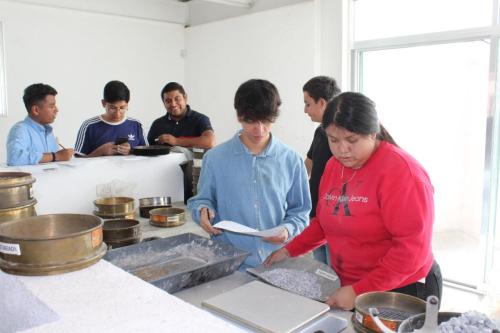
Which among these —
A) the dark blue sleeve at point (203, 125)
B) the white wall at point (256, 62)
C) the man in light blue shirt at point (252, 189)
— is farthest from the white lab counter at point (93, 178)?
the white wall at point (256, 62)

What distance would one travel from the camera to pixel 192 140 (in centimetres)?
316

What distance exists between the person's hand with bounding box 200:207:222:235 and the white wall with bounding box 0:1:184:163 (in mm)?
3573

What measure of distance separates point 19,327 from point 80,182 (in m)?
1.71

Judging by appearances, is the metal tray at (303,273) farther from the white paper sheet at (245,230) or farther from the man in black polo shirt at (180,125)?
the man in black polo shirt at (180,125)

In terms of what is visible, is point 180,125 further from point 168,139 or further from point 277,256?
point 277,256

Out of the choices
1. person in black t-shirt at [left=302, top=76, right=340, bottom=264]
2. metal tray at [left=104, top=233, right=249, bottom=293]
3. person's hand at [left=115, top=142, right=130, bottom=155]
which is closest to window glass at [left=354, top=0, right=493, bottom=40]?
person in black t-shirt at [left=302, top=76, right=340, bottom=264]

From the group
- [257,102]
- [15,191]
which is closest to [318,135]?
[257,102]

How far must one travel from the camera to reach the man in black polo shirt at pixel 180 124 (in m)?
3.19

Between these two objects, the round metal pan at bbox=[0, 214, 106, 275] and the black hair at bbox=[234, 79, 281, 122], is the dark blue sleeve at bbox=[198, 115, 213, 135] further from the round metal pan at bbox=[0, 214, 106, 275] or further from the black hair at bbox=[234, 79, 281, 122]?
the round metal pan at bbox=[0, 214, 106, 275]

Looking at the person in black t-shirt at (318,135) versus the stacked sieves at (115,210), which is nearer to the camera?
the stacked sieves at (115,210)

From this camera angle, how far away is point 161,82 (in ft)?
19.0

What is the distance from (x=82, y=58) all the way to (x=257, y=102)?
4.05 m

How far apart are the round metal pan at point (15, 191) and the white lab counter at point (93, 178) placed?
1120 mm

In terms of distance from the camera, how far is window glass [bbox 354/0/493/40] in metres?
3.48
